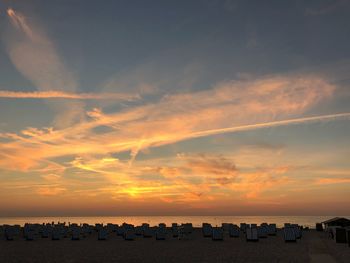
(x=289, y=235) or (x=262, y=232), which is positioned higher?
(x=262, y=232)

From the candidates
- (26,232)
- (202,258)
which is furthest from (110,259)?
(26,232)

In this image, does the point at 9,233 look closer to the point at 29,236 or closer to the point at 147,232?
the point at 29,236

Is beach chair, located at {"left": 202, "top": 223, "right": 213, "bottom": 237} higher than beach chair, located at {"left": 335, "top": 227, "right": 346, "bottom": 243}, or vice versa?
beach chair, located at {"left": 202, "top": 223, "right": 213, "bottom": 237}

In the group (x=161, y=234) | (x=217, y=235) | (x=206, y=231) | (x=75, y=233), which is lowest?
(x=217, y=235)

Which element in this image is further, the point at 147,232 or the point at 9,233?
the point at 147,232

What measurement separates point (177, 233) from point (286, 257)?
17.3 meters

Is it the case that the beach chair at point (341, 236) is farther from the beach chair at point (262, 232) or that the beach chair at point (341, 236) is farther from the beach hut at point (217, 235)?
the beach hut at point (217, 235)

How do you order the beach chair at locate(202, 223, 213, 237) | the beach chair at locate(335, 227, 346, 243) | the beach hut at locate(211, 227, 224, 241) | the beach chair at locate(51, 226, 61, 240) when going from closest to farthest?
1. the beach chair at locate(335, 227, 346, 243)
2. the beach hut at locate(211, 227, 224, 241)
3. the beach chair at locate(51, 226, 61, 240)
4. the beach chair at locate(202, 223, 213, 237)

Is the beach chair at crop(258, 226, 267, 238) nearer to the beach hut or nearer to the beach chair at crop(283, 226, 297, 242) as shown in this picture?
the beach hut

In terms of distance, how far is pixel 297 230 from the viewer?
102ft

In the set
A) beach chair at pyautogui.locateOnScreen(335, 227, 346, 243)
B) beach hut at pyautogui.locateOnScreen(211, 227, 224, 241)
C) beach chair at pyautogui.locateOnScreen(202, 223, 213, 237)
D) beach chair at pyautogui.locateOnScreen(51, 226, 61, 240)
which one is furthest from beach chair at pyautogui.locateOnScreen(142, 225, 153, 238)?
beach chair at pyautogui.locateOnScreen(335, 227, 346, 243)

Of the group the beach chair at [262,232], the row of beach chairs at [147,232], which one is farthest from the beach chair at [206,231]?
the beach chair at [262,232]

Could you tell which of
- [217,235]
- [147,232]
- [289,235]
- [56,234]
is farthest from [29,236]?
[289,235]

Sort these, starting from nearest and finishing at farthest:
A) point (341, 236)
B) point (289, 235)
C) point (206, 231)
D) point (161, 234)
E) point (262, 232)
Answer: point (341, 236), point (289, 235), point (161, 234), point (262, 232), point (206, 231)
